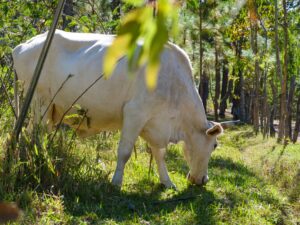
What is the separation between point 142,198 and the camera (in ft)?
18.0

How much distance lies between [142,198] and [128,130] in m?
0.75

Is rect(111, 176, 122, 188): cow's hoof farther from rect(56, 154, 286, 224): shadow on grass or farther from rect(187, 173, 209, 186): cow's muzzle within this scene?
rect(187, 173, 209, 186): cow's muzzle

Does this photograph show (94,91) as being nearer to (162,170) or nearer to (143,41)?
(162,170)

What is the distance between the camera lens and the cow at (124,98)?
229 inches

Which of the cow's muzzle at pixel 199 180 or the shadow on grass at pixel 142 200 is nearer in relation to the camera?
the shadow on grass at pixel 142 200

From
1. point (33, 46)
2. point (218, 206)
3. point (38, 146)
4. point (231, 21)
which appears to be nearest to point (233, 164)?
point (218, 206)

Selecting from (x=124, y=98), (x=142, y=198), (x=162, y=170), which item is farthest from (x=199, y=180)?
(x=124, y=98)

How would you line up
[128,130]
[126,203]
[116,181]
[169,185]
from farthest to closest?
[169,185] → [128,130] → [116,181] → [126,203]

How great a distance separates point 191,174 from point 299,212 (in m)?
1.32

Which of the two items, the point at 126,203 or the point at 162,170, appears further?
the point at 162,170

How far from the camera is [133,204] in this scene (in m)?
5.11

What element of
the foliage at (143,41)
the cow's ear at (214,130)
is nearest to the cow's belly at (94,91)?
the cow's ear at (214,130)

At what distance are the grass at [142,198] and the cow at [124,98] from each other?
0.29 meters

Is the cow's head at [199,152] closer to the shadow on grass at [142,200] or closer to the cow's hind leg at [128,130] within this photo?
the shadow on grass at [142,200]
